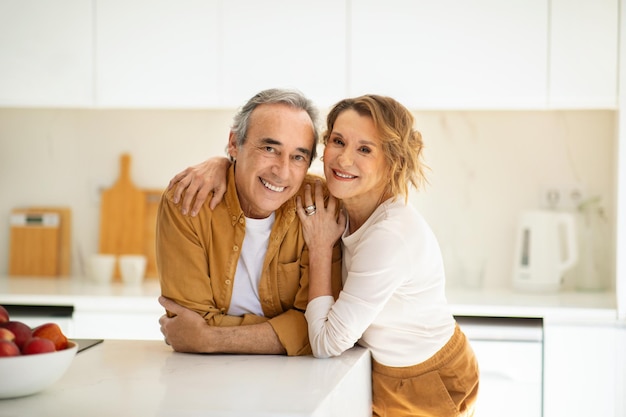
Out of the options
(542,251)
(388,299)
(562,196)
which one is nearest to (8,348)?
(388,299)

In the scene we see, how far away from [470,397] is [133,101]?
1939 mm

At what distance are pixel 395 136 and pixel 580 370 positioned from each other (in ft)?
4.78

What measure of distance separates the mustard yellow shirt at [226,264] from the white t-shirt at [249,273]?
3 centimetres

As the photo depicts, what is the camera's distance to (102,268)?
3.54m

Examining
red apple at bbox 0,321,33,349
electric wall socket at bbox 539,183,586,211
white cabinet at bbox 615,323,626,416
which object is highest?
electric wall socket at bbox 539,183,586,211

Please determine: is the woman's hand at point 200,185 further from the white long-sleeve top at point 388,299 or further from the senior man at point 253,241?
the white long-sleeve top at point 388,299

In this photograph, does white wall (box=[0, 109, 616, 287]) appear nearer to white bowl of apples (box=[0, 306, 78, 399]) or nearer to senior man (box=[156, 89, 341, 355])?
senior man (box=[156, 89, 341, 355])

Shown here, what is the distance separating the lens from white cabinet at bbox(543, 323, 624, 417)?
9.66 feet

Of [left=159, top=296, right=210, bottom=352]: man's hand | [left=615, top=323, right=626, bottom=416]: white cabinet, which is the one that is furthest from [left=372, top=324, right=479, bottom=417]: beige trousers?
[left=615, top=323, right=626, bottom=416]: white cabinet

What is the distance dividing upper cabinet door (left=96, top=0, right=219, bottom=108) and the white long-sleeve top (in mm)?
1490

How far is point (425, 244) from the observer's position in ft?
6.36

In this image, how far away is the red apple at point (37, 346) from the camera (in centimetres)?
139

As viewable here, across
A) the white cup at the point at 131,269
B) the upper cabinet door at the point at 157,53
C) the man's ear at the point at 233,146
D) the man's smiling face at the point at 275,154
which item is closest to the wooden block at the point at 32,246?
the white cup at the point at 131,269

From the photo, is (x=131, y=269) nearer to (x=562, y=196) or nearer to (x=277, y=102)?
(x=277, y=102)
